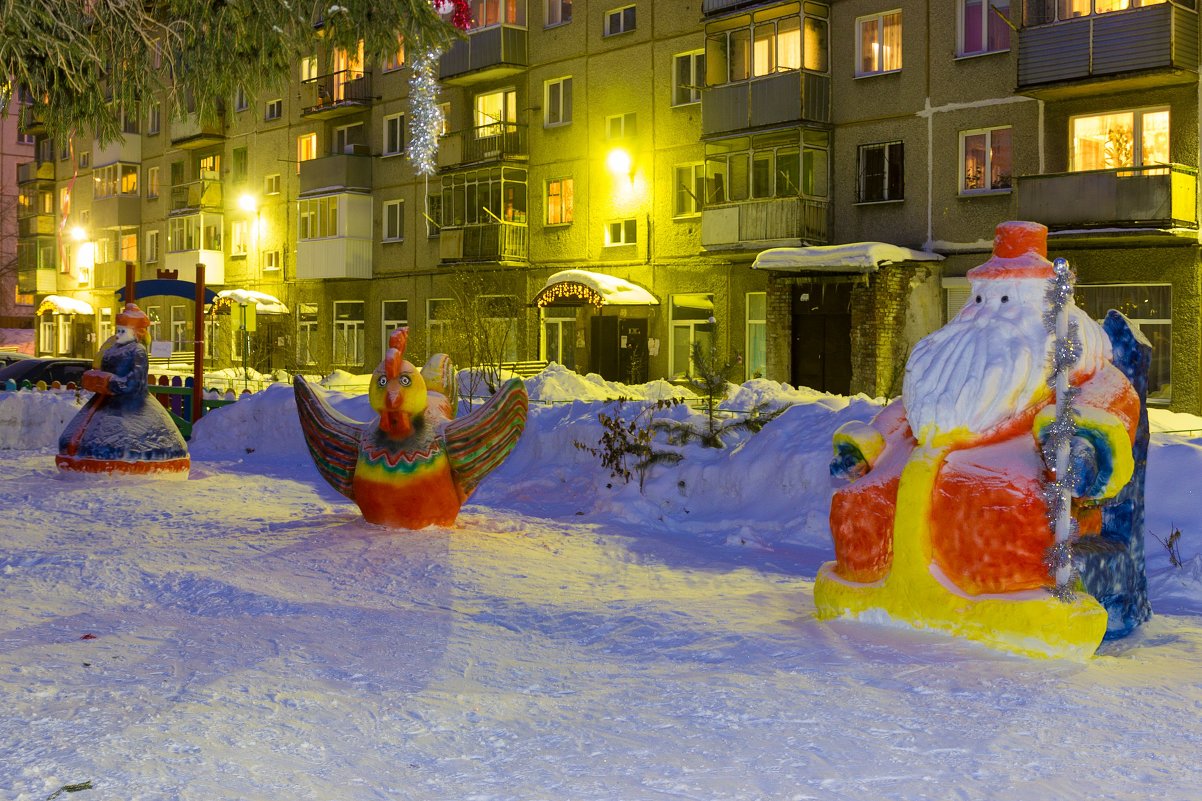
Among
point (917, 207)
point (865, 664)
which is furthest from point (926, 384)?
point (917, 207)

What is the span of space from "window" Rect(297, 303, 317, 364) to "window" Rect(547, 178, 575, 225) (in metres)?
10.2

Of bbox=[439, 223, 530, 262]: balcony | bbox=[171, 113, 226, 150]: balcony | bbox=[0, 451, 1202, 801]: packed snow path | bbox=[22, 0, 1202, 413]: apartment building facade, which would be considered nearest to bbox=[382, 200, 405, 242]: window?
bbox=[22, 0, 1202, 413]: apartment building facade

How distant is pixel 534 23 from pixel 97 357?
20297mm

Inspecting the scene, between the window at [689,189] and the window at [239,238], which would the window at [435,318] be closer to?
the window at [689,189]

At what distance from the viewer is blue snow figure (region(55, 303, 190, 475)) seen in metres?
13.4

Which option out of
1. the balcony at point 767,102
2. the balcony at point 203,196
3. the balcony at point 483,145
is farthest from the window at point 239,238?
the balcony at point 767,102

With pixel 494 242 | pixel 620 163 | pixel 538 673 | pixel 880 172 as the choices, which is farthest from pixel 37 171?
pixel 538 673

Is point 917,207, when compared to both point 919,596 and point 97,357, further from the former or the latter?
point 919,596

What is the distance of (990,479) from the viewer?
20.6 ft

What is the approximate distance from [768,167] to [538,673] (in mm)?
21382

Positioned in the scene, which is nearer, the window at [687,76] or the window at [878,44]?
the window at [878,44]

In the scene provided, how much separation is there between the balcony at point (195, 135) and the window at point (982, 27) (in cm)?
2690

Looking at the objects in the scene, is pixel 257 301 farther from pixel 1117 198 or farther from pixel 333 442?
pixel 333 442

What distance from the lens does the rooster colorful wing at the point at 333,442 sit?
33.8 ft
